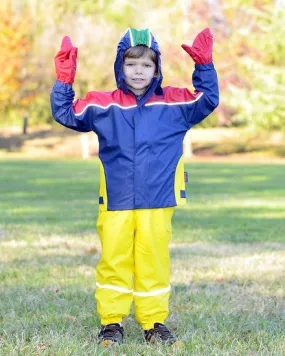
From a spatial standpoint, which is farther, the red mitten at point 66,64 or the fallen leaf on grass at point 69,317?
the fallen leaf on grass at point 69,317

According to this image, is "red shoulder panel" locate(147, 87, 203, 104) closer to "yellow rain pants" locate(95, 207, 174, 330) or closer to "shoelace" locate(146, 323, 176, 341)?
"yellow rain pants" locate(95, 207, 174, 330)

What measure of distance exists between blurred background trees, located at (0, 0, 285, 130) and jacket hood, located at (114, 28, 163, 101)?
29.7m

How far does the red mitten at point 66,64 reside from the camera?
13.8ft

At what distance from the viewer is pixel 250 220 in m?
10.5

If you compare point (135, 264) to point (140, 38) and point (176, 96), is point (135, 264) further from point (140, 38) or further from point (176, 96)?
point (140, 38)

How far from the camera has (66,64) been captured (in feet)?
13.8


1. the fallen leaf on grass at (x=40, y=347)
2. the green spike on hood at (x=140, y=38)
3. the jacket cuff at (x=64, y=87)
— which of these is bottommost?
the fallen leaf on grass at (x=40, y=347)

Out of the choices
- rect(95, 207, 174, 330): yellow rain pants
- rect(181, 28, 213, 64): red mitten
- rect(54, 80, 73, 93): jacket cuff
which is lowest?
rect(95, 207, 174, 330): yellow rain pants

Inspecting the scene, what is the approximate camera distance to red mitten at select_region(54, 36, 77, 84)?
4199mm

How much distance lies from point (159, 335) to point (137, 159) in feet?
3.04

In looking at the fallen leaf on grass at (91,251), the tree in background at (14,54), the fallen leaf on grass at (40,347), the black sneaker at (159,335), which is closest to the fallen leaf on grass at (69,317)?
the black sneaker at (159,335)

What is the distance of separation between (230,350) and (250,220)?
21.7ft

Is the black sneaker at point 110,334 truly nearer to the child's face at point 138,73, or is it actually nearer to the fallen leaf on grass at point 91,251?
the child's face at point 138,73

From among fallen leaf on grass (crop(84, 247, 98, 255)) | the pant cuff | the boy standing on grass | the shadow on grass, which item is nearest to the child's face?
the boy standing on grass
